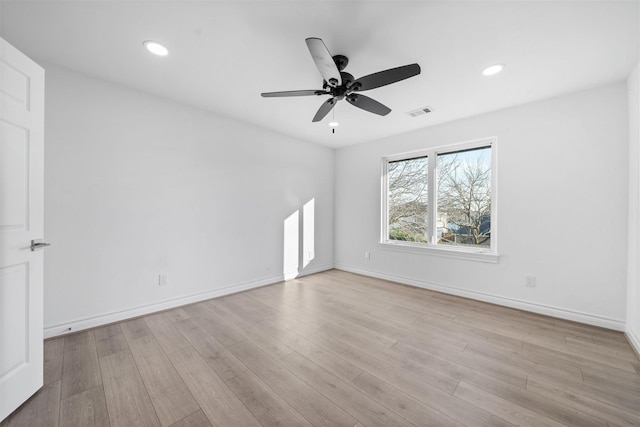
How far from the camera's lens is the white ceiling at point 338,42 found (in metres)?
1.60

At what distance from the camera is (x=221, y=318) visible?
2.69 meters

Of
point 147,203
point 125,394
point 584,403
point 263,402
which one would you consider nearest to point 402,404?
point 263,402

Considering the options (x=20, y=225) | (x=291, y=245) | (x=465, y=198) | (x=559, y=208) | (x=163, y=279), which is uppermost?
(x=465, y=198)

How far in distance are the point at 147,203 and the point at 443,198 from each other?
4020mm

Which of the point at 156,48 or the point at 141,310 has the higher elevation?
the point at 156,48

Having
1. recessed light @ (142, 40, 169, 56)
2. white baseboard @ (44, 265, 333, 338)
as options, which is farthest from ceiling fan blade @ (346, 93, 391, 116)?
white baseboard @ (44, 265, 333, 338)

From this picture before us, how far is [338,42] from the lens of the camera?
1.88 m

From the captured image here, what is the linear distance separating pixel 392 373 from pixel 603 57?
317cm

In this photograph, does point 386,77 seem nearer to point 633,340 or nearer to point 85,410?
point 85,410

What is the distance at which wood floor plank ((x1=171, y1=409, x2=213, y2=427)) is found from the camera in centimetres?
134

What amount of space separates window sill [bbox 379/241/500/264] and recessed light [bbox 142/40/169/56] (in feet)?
12.6

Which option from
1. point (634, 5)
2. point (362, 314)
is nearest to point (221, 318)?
point (362, 314)

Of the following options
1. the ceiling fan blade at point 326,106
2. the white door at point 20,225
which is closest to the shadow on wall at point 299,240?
the ceiling fan blade at point 326,106

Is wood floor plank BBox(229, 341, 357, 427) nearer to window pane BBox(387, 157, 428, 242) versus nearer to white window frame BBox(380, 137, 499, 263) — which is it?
white window frame BBox(380, 137, 499, 263)
